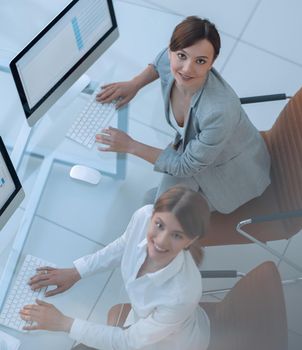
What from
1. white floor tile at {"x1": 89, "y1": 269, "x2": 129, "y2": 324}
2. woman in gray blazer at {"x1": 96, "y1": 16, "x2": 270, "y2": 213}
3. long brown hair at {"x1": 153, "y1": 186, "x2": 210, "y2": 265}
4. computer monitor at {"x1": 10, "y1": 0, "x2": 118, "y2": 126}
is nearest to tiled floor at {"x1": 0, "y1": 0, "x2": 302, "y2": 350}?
white floor tile at {"x1": 89, "y1": 269, "x2": 129, "y2": 324}

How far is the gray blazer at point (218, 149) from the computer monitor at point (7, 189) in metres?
0.49

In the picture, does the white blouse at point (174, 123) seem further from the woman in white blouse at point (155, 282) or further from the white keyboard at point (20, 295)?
the white keyboard at point (20, 295)

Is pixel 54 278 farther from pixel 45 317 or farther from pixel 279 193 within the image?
pixel 279 193

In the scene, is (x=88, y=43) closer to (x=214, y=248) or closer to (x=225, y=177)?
(x=225, y=177)

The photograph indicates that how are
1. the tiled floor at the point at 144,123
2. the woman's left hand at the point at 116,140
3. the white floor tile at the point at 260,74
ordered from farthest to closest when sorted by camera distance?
the white floor tile at the point at 260,74, the woman's left hand at the point at 116,140, the tiled floor at the point at 144,123

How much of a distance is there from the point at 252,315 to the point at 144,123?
0.84 metres

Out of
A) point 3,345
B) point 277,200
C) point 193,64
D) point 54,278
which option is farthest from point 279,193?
point 3,345

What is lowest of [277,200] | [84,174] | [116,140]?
[277,200]

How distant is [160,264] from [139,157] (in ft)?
1.95

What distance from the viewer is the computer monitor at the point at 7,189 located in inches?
71.6

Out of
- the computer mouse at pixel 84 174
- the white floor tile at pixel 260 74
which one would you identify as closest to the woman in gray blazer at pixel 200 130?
the computer mouse at pixel 84 174

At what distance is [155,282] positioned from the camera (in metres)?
1.72

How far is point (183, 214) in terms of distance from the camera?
1.64 meters

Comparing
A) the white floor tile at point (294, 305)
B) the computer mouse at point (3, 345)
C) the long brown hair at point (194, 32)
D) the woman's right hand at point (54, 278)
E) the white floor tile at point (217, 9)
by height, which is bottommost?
the white floor tile at point (294, 305)
